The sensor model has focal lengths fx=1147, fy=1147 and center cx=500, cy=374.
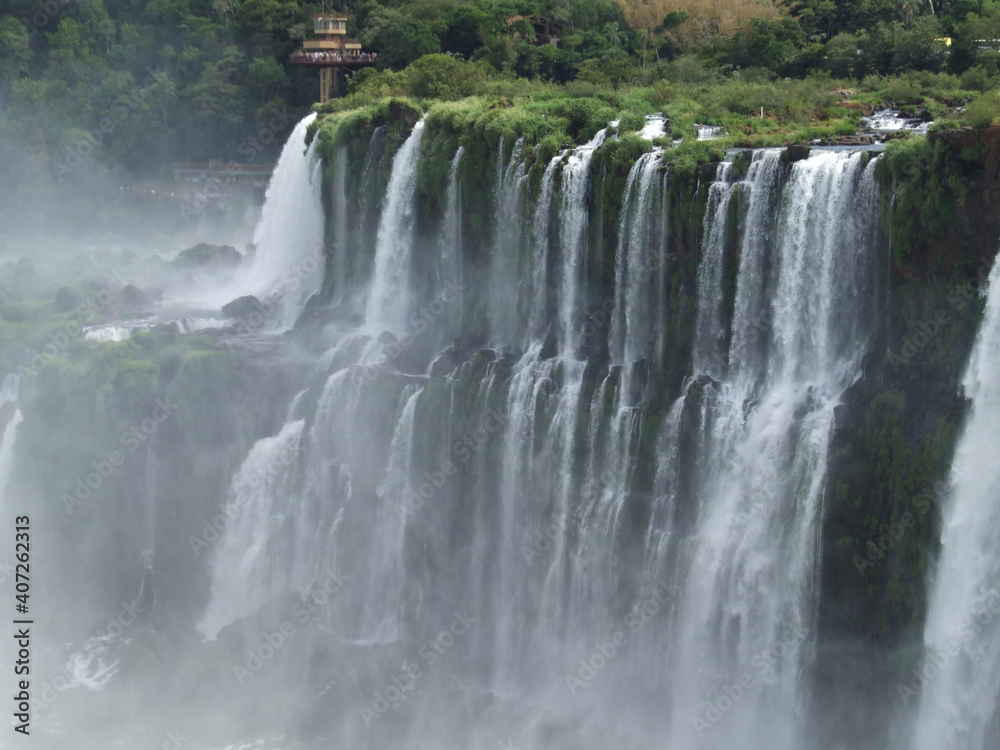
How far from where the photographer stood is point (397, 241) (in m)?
33.6

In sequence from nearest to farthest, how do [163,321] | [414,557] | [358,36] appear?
[414,557]
[163,321]
[358,36]

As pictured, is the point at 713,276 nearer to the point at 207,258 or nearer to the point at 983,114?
the point at 983,114

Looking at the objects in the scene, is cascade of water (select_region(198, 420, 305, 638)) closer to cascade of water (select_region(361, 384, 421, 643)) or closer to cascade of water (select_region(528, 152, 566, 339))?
cascade of water (select_region(361, 384, 421, 643))

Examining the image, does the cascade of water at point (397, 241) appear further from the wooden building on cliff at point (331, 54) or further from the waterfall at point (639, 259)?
the wooden building on cliff at point (331, 54)

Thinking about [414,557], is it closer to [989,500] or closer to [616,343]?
[616,343]

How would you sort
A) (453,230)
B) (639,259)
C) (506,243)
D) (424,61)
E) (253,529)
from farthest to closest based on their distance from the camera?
(424,61), (453,230), (253,529), (506,243), (639,259)

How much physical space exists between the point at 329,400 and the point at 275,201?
15.6 metres

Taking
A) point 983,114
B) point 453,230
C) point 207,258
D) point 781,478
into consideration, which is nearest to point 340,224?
point 453,230

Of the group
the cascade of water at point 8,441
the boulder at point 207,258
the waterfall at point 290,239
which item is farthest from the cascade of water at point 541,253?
the boulder at point 207,258

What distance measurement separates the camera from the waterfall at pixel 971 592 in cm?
1894

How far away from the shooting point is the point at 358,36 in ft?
189

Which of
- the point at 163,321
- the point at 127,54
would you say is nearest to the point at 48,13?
the point at 127,54

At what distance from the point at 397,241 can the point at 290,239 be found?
940 centimetres

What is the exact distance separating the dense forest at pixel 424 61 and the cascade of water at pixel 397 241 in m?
6.02
